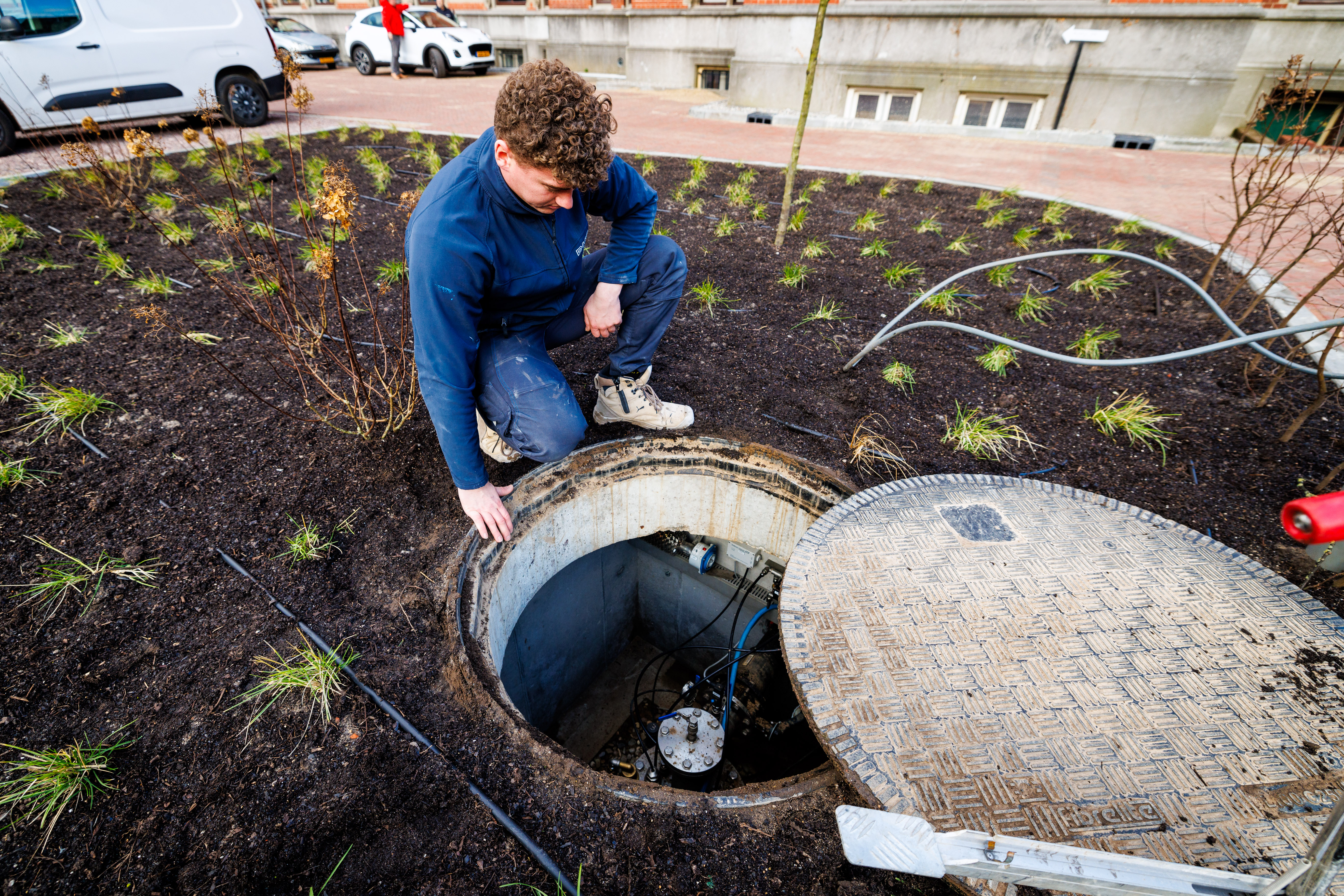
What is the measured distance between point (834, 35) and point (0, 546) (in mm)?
13111

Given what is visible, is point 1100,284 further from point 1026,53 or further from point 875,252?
point 1026,53

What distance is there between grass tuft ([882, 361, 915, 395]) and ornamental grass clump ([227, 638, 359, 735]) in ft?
9.64

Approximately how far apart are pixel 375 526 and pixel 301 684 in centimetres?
71

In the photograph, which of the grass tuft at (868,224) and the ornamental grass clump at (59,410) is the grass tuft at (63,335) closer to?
the ornamental grass clump at (59,410)

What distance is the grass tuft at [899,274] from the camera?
4.30 m

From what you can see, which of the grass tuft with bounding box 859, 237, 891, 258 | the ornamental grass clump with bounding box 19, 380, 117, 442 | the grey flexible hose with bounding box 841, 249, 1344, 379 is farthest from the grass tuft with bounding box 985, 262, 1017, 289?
the ornamental grass clump with bounding box 19, 380, 117, 442

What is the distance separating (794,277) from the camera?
4.26 meters

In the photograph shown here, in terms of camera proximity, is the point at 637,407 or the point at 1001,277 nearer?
the point at 637,407

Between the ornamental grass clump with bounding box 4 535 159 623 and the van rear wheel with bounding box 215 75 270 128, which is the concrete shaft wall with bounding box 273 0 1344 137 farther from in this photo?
the ornamental grass clump with bounding box 4 535 159 623

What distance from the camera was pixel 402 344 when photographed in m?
2.61

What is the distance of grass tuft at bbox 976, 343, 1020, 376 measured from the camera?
3.40 meters

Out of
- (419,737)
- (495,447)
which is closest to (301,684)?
(419,737)

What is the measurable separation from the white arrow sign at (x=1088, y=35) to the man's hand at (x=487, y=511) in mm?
11926

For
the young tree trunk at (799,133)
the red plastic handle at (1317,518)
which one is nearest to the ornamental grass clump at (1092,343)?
the young tree trunk at (799,133)
